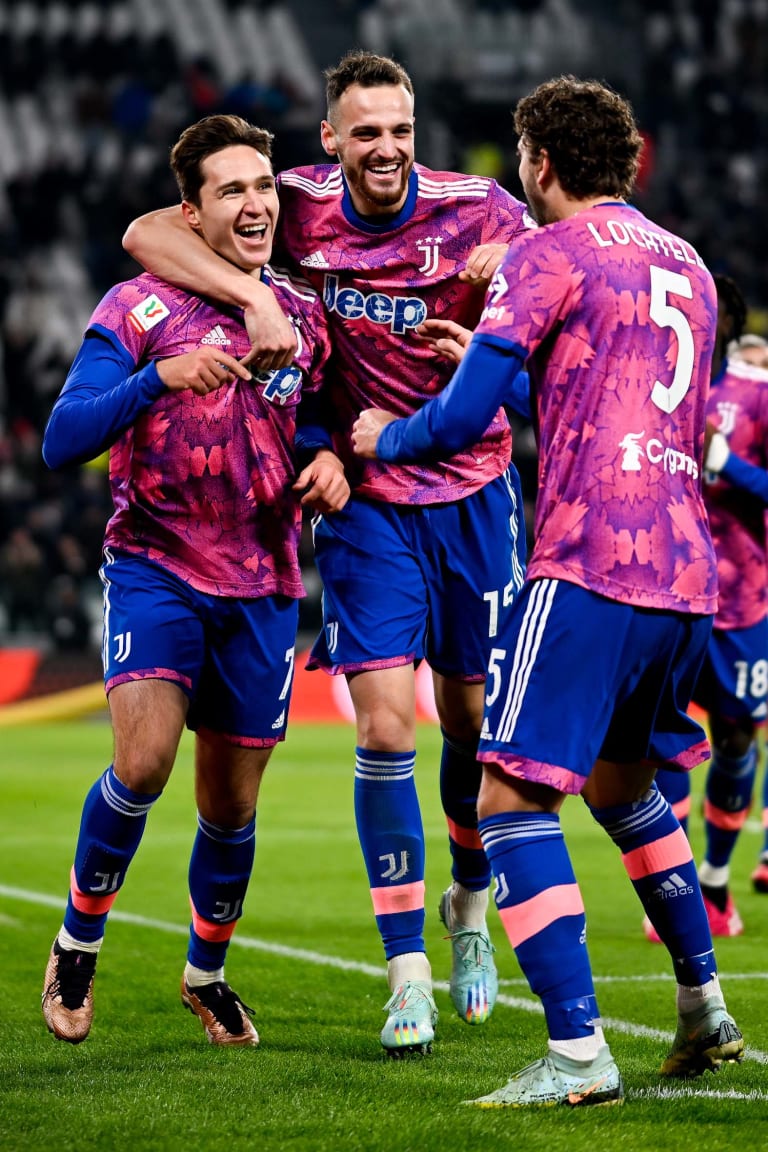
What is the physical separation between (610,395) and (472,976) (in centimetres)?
216

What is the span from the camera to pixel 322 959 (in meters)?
6.26

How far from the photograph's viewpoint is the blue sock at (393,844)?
4809mm

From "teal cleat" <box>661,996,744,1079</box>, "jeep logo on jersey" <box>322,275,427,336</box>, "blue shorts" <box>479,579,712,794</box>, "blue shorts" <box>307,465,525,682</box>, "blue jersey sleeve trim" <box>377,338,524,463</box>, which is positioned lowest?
"teal cleat" <box>661,996,744,1079</box>

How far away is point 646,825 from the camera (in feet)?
13.6

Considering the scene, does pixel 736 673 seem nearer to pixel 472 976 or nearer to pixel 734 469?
pixel 734 469

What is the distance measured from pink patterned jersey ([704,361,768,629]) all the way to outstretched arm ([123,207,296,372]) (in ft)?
9.20

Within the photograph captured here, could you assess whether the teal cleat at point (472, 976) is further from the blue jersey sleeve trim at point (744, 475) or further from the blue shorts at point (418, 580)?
the blue jersey sleeve trim at point (744, 475)

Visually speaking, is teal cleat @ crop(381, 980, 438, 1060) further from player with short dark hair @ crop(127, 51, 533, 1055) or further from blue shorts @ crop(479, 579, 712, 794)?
blue shorts @ crop(479, 579, 712, 794)

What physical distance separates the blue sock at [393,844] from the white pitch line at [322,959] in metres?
0.70

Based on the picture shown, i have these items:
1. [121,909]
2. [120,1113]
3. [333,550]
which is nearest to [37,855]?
[121,909]

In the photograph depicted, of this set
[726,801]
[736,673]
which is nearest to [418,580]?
[736,673]

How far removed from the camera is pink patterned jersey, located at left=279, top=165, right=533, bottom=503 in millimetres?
5051

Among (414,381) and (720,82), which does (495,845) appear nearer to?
(414,381)

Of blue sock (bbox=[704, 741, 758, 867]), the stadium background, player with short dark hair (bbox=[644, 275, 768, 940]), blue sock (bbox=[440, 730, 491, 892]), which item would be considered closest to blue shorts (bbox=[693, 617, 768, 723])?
player with short dark hair (bbox=[644, 275, 768, 940])
